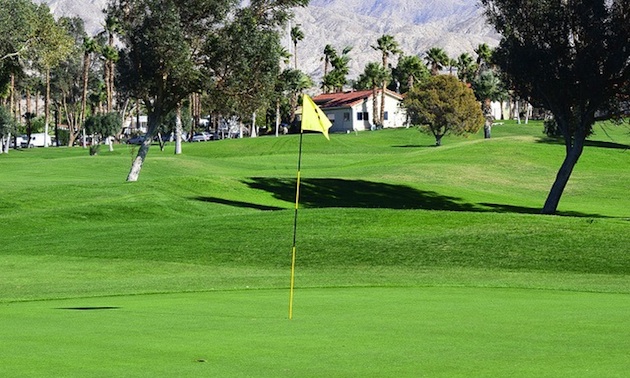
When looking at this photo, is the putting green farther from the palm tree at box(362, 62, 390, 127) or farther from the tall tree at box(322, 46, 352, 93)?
the tall tree at box(322, 46, 352, 93)

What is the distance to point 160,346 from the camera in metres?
11.5

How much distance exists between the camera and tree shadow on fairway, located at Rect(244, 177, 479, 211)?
5122cm

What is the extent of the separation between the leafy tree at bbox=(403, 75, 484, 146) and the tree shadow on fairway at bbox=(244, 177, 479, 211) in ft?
156

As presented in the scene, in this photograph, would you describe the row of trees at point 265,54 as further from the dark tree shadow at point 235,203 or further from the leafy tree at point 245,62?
the dark tree shadow at point 235,203

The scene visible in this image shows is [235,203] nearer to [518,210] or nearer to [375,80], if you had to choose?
[518,210]

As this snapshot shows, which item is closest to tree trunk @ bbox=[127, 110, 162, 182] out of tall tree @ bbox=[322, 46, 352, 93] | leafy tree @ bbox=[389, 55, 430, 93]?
leafy tree @ bbox=[389, 55, 430, 93]

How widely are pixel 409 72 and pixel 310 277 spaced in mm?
136309

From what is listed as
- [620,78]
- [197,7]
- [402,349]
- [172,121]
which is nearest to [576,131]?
[620,78]

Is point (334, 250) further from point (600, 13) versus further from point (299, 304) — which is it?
point (600, 13)

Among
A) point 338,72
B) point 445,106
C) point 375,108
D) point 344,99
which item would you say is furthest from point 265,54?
point 338,72

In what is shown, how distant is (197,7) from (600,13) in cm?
1911

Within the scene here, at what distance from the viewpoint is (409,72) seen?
6230 inches

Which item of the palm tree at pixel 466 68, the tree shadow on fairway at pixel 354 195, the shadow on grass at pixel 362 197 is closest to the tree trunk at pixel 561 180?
the shadow on grass at pixel 362 197

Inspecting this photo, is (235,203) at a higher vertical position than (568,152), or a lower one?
lower
